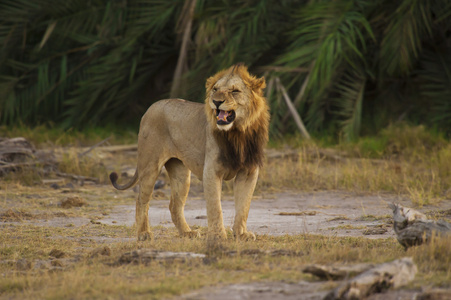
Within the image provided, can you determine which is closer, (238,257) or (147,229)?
(238,257)

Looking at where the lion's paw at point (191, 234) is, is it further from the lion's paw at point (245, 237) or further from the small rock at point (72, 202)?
the small rock at point (72, 202)

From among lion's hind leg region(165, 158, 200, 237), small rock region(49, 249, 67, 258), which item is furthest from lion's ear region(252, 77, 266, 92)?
small rock region(49, 249, 67, 258)

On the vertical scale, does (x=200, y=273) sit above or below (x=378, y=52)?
below

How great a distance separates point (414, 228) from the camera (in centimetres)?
570

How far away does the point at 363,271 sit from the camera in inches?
185

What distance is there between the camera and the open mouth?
244 inches

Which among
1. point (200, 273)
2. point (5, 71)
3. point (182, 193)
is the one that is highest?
point (5, 71)

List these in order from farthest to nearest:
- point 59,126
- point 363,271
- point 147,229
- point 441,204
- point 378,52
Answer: point 59,126 < point 378,52 < point 441,204 < point 147,229 < point 363,271

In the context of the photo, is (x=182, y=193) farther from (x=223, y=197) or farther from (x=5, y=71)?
(x=5, y=71)

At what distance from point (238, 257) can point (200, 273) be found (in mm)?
511

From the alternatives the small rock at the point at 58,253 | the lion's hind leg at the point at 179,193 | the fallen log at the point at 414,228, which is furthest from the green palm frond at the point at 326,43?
the small rock at the point at 58,253

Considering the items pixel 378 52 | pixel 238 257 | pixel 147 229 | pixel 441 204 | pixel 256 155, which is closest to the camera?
pixel 238 257

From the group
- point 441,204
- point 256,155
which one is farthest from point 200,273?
point 441,204

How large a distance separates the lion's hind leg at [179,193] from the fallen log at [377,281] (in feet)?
9.12
